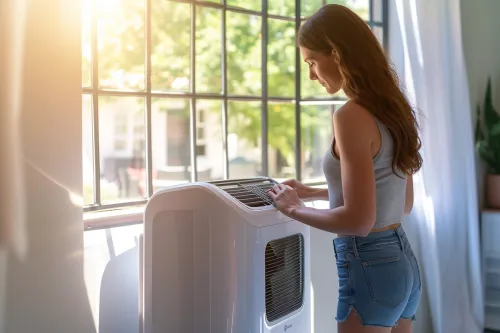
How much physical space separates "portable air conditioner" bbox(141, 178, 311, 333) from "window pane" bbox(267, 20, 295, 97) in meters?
1.04

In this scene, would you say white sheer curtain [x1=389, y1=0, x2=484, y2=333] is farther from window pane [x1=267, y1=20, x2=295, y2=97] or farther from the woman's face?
the woman's face

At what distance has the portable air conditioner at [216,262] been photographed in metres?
1.49

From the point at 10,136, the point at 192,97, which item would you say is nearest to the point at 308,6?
the point at 192,97

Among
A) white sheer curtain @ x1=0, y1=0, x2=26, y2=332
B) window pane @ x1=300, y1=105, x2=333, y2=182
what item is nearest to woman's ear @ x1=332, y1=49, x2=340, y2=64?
white sheer curtain @ x1=0, y1=0, x2=26, y2=332

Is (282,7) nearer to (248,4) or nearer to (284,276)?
(248,4)

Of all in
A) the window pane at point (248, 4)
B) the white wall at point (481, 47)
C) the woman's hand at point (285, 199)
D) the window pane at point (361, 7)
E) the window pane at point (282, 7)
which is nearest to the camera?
the woman's hand at point (285, 199)

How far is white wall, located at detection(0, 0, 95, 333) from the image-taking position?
4.57 feet

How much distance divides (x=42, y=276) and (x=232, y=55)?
50.1 inches


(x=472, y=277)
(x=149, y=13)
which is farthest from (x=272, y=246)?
(x=472, y=277)

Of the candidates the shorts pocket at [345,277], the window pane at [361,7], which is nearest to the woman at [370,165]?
the shorts pocket at [345,277]

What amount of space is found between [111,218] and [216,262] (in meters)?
0.42

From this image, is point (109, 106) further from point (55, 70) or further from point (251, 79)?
point (251, 79)

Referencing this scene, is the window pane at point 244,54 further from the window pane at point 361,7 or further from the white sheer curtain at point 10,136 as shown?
the white sheer curtain at point 10,136

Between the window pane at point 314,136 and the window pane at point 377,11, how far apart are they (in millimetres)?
523
